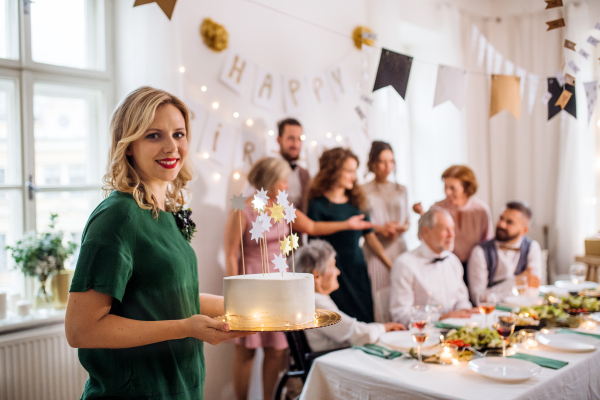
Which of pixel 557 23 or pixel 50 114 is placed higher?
pixel 557 23

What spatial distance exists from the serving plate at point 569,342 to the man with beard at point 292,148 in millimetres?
1506

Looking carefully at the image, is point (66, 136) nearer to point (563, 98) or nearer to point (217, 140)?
point (217, 140)

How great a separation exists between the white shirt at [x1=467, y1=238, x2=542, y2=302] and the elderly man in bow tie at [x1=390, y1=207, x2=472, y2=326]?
36 centimetres

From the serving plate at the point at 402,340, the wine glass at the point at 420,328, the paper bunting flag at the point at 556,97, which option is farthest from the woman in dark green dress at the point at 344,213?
the wine glass at the point at 420,328

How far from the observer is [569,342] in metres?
2.04

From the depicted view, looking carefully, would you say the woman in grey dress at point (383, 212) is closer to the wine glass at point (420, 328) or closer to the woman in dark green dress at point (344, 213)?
the woman in dark green dress at point (344, 213)

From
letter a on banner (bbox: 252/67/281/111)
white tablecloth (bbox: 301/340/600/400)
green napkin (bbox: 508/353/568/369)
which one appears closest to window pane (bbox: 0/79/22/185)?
letter a on banner (bbox: 252/67/281/111)

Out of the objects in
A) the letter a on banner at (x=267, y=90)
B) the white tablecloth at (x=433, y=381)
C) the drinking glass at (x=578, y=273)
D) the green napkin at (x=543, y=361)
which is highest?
the letter a on banner at (x=267, y=90)

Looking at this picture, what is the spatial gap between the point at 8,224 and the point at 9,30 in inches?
36.4

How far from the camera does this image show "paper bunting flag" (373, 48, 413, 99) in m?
2.55

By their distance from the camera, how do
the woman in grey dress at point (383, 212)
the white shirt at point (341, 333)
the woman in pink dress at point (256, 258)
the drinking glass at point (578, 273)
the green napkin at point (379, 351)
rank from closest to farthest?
the green napkin at point (379, 351)
the white shirt at point (341, 333)
the woman in pink dress at point (256, 258)
the drinking glass at point (578, 273)
the woman in grey dress at point (383, 212)

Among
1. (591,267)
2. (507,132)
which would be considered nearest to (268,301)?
(591,267)

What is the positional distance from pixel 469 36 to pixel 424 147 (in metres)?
1.16

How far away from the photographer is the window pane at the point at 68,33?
2.49 m
